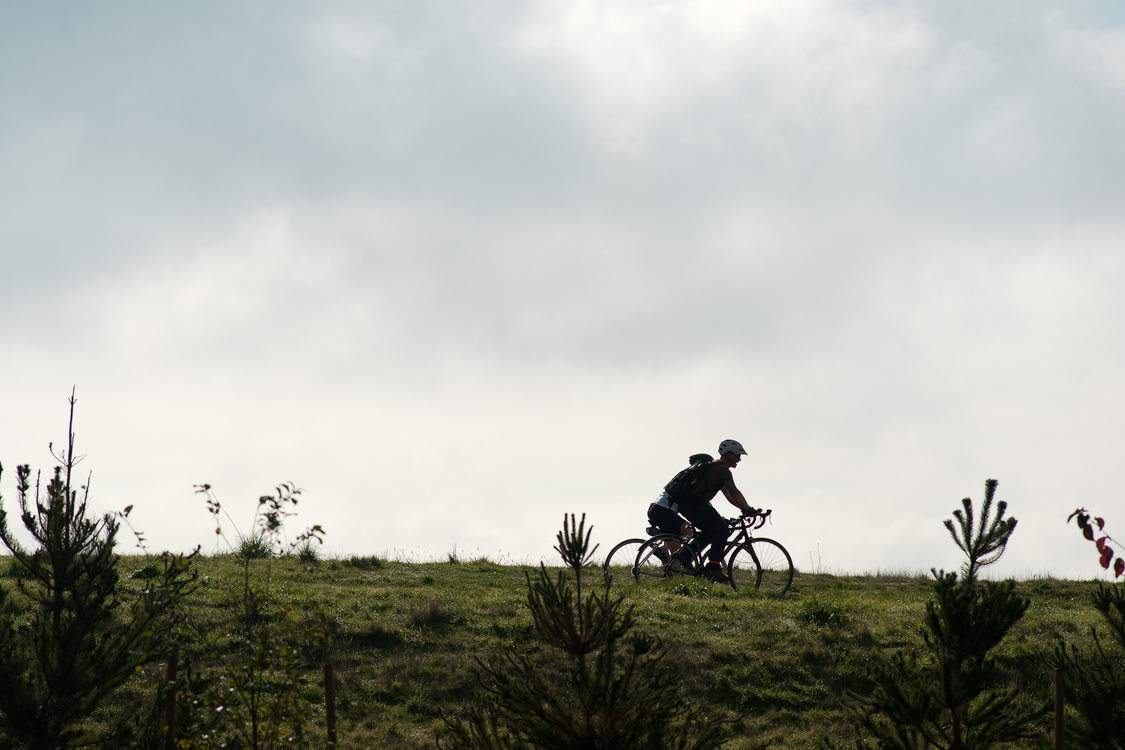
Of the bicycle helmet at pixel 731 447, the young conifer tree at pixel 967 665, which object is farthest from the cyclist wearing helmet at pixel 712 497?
the young conifer tree at pixel 967 665

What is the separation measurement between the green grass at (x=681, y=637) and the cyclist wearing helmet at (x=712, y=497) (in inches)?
25.7

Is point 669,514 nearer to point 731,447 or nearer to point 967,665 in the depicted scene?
point 731,447

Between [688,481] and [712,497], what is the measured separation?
53cm

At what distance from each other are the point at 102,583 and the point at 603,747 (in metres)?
A: 4.35

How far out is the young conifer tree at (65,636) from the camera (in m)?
7.13

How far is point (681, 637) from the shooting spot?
1286 cm

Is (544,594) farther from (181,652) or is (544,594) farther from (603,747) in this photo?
(181,652)

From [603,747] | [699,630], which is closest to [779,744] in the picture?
[699,630]

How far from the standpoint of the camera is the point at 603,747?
6152 mm

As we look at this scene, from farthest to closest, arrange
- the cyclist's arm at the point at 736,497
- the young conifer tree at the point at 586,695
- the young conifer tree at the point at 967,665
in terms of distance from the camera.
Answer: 1. the cyclist's arm at the point at 736,497
2. the young conifer tree at the point at 967,665
3. the young conifer tree at the point at 586,695

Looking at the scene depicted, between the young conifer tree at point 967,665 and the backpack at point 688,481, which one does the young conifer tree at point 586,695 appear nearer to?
the young conifer tree at point 967,665

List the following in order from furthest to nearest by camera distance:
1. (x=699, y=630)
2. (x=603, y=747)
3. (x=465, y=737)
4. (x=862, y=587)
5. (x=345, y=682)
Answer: (x=862, y=587) < (x=699, y=630) < (x=345, y=682) < (x=465, y=737) < (x=603, y=747)

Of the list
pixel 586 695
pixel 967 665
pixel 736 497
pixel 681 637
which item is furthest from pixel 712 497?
pixel 586 695

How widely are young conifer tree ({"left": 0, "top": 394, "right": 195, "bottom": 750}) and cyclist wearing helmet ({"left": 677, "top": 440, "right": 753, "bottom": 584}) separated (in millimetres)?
10556
